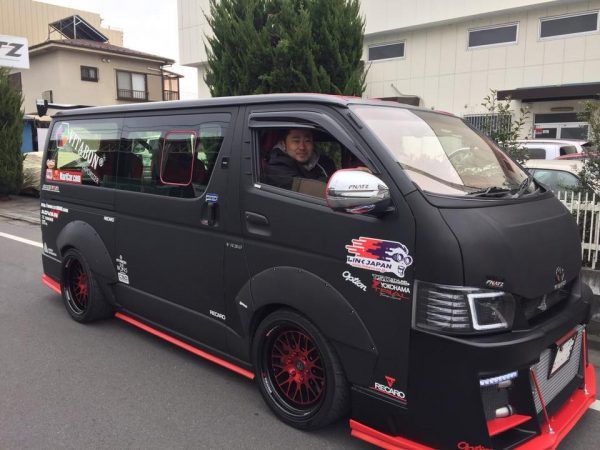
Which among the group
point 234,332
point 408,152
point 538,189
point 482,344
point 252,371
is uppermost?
point 408,152

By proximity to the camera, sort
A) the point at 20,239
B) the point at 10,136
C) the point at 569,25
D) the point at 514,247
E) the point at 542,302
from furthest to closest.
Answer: the point at 569,25 < the point at 10,136 < the point at 20,239 < the point at 542,302 < the point at 514,247

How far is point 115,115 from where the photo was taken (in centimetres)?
449

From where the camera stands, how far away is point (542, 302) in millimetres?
2670

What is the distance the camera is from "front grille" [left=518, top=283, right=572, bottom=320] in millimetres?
2531

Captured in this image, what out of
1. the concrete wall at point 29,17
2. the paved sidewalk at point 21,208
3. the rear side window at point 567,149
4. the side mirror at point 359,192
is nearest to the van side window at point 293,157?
the side mirror at point 359,192

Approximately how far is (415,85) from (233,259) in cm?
1912

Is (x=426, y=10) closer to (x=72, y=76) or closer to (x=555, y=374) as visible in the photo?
(x=555, y=374)

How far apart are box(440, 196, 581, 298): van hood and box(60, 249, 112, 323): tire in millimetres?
3589

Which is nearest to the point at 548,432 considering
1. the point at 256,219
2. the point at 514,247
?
the point at 514,247

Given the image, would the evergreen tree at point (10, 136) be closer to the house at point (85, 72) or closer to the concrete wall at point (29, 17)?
the house at point (85, 72)

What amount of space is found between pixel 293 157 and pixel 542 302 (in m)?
1.72

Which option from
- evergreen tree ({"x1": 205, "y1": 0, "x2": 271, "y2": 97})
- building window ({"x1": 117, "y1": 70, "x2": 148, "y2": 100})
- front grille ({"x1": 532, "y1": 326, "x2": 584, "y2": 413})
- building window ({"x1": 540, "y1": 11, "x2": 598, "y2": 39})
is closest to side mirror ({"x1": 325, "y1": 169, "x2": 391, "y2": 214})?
front grille ({"x1": 532, "y1": 326, "x2": 584, "y2": 413})

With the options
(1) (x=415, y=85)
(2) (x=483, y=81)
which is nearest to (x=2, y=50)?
(1) (x=415, y=85)

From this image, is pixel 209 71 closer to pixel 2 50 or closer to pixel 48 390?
pixel 48 390
